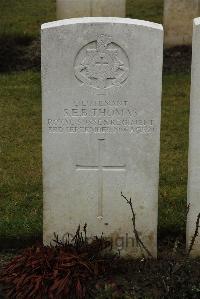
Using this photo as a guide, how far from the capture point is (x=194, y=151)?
5.59 metres

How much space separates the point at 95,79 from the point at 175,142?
10.3 ft

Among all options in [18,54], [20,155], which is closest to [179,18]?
[18,54]

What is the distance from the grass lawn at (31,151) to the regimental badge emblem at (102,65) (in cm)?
147

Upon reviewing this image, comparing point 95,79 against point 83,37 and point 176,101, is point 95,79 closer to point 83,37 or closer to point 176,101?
point 83,37

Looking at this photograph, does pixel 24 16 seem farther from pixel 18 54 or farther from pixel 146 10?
pixel 18 54

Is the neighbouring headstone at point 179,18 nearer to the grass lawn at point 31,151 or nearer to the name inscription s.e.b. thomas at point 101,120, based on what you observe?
the grass lawn at point 31,151

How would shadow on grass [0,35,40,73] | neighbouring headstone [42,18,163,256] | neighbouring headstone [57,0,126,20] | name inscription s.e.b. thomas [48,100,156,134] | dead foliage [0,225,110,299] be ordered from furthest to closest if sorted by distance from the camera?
shadow on grass [0,35,40,73] → neighbouring headstone [57,0,126,20] → name inscription s.e.b. thomas [48,100,156,134] → neighbouring headstone [42,18,163,256] → dead foliage [0,225,110,299]

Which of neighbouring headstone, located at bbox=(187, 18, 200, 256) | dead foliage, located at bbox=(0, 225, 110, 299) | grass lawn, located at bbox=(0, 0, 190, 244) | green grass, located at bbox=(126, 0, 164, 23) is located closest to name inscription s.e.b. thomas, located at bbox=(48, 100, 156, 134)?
neighbouring headstone, located at bbox=(187, 18, 200, 256)

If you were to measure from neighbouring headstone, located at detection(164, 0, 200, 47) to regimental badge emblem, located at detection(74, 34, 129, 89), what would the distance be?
6.45 meters

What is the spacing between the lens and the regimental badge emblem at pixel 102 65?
5.42m

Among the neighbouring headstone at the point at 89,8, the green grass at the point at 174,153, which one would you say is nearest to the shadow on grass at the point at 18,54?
the neighbouring headstone at the point at 89,8

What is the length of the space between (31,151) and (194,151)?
10.0ft

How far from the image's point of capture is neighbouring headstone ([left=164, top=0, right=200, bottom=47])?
11680 mm

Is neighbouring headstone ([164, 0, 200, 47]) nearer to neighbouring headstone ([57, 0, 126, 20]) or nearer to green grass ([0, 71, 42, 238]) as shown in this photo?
neighbouring headstone ([57, 0, 126, 20])
